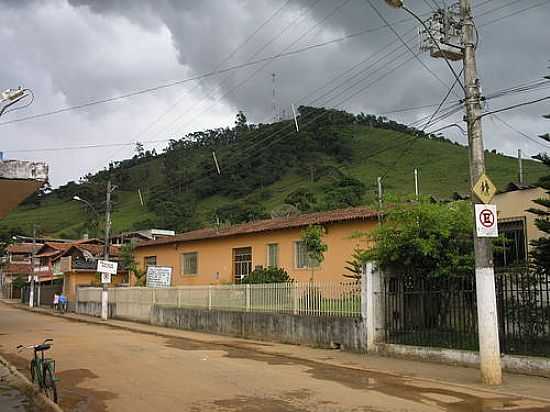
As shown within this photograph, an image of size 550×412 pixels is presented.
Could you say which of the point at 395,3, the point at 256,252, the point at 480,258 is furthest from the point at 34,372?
the point at 256,252

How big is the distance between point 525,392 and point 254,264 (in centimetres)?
2248

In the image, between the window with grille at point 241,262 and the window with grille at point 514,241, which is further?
the window with grille at point 241,262

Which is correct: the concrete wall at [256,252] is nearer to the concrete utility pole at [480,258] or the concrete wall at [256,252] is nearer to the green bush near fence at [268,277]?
the green bush near fence at [268,277]

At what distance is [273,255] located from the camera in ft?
104

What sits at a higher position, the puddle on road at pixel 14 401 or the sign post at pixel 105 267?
the sign post at pixel 105 267

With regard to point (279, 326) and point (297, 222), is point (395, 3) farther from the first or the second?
point (297, 222)

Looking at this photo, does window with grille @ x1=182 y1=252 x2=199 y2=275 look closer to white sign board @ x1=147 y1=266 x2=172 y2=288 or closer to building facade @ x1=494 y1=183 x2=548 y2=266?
white sign board @ x1=147 y1=266 x2=172 y2=288

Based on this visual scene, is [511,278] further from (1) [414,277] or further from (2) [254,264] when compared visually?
(2) [254,264]

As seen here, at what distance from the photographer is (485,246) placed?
1163 centimetres

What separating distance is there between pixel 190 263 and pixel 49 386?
2794cm

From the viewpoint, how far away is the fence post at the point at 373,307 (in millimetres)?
16516

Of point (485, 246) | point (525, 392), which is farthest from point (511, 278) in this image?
point (525, 392)

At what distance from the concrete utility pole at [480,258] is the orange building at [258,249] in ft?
34.5

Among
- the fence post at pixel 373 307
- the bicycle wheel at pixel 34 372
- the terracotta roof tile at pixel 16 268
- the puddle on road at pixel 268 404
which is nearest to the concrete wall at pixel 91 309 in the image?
the fence post at pixel 373 307
